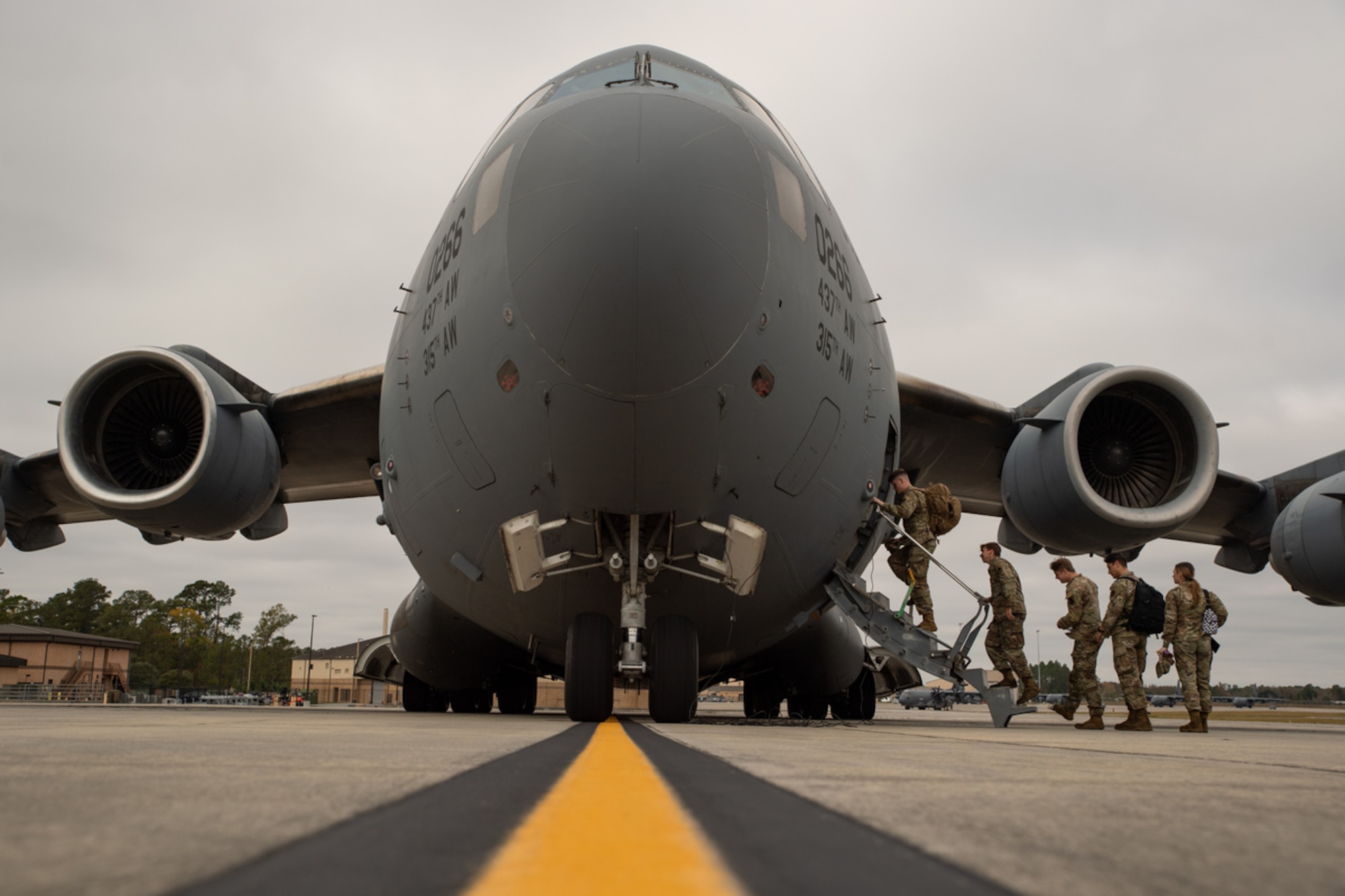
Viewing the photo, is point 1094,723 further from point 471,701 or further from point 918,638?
point 471,701

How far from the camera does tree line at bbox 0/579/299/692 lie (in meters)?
65.1

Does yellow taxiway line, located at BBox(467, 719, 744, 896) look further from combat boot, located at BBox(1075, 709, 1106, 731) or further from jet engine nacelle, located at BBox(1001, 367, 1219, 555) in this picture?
jet engine nacelle, located at BBox(1001, 367, 1219, 555)

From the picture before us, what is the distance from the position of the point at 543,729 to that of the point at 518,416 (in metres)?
1.61

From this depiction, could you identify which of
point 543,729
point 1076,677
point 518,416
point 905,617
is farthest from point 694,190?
point 1076,677

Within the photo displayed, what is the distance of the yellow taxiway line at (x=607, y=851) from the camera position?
2.95 feet

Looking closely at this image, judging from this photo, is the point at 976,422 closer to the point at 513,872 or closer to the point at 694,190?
the point at 694,190

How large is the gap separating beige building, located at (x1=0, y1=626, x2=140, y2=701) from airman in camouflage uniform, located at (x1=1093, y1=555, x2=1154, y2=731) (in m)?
34.7

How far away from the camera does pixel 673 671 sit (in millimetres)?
5477

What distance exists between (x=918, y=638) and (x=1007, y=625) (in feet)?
3.71

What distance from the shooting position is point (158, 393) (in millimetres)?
7793

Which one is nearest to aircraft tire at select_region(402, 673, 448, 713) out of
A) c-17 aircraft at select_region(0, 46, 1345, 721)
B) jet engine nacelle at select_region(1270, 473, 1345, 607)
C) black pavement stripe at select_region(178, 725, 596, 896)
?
c-17 aircraft at select_region(0, 46, 1345, 721)

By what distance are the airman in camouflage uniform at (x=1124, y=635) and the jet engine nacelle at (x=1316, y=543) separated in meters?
2.02

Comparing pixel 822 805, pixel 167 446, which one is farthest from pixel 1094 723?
pixel 167 446

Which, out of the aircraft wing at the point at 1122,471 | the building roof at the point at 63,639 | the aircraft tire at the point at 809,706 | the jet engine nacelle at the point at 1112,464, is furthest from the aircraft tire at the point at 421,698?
the building roof at the point at 63,639
